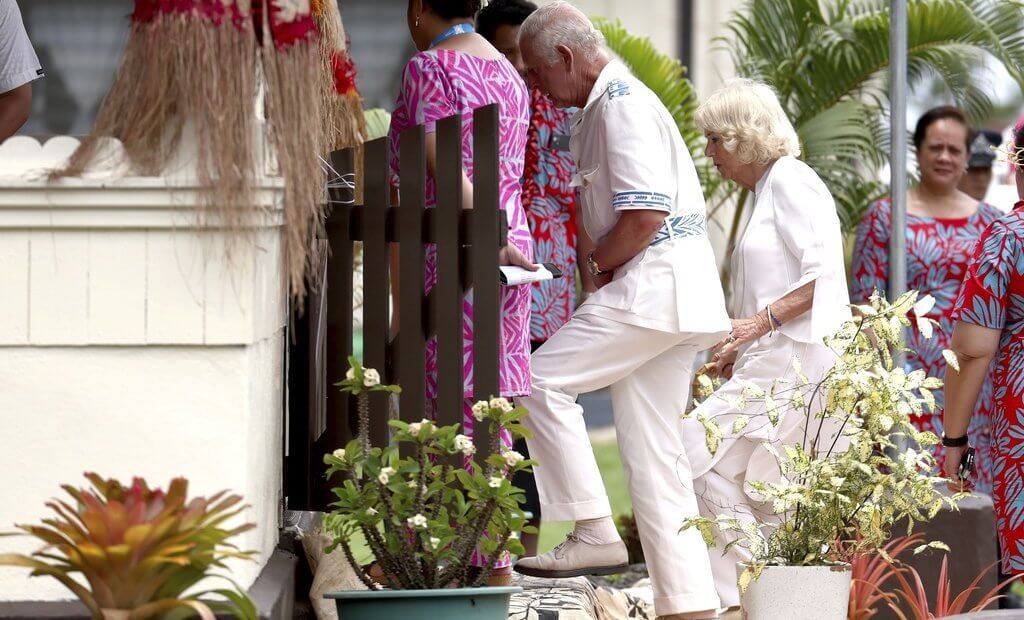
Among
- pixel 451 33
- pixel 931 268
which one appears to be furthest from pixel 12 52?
pixel 931 268

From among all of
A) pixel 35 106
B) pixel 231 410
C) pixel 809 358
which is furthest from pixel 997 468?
pixel 35 106

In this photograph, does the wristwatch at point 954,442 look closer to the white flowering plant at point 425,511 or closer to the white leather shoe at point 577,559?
the white leather shoe at point 577,559

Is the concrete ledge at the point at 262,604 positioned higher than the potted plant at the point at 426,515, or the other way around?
the potted plant at the point at 426,515

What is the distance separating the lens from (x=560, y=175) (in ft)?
18.5

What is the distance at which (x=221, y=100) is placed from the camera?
293 centimetres

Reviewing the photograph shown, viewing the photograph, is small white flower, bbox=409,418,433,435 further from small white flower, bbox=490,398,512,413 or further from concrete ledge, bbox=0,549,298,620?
concrete ledge, bbox=0,549,298,620

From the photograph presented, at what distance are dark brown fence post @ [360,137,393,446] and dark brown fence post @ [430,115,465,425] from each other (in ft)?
0.57

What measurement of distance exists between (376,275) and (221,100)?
3.04 feet

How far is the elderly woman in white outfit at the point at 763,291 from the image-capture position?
15.3 feet

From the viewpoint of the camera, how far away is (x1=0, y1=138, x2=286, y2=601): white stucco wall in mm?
2920

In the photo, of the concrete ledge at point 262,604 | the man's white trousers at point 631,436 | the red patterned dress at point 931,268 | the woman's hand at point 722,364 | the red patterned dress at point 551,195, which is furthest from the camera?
the red patterned dress at point 931,268

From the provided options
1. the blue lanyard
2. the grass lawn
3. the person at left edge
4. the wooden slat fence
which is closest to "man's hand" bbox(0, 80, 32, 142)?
the person at left edge

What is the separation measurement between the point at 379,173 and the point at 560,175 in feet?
6.54

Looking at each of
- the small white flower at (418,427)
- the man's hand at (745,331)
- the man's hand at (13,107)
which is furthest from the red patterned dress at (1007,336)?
the man's hand at (13,107)
